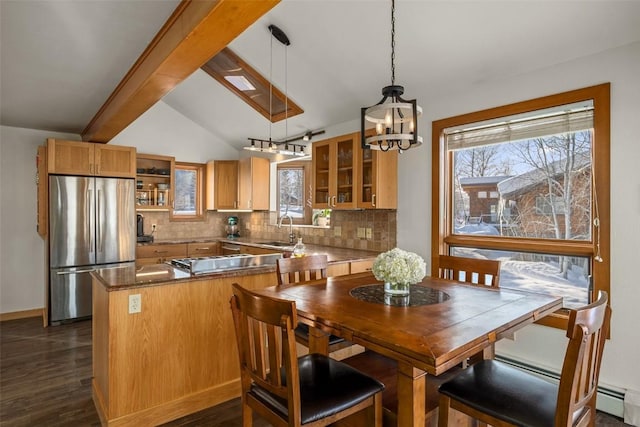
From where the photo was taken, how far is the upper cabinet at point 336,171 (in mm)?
3736

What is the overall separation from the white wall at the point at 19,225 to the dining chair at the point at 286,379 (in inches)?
179

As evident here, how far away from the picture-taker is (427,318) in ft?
5.03

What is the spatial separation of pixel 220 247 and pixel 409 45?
4052 mm

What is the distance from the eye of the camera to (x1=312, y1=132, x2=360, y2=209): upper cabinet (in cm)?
374

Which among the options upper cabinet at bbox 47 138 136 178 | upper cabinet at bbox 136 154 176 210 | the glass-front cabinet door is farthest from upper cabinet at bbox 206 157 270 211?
the glass-front cabinet door

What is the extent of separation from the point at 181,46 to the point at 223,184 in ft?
12.2

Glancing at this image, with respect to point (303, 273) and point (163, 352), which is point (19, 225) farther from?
point (303, 273)

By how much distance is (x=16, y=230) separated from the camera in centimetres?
448

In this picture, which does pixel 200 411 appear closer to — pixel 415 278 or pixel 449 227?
pixel 415 278

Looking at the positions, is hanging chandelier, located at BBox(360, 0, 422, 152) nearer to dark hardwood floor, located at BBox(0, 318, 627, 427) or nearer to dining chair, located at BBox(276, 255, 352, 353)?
dining chair, located at BBox(276, 255, 352, 353)

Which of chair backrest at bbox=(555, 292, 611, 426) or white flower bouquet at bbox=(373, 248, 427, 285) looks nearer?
chair backrest at bbox=(555, 292, 611, 426)

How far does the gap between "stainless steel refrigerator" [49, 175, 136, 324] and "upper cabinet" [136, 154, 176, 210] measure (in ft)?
2.55

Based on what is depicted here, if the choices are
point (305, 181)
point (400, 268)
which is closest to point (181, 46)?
point (400, 268)

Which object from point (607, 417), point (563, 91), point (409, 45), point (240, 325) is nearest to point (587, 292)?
point (607, 417)
